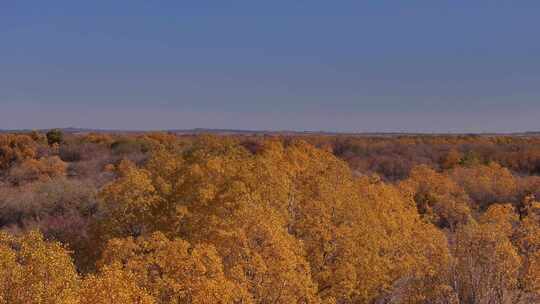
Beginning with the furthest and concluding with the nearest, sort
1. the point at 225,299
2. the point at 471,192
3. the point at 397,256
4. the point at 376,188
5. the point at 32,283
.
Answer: the point at 471,192
the point at 376,188
the point at 397,256
the point at 225,299
the point at 32,283

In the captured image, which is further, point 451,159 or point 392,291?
point 451,159

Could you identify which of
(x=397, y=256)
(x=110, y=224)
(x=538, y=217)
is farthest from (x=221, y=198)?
(x=538, y=217)

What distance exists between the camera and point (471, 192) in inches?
1699

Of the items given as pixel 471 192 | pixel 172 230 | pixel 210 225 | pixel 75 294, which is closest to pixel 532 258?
pixel 210 225

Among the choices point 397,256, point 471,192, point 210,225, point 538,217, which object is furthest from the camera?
point 471,192

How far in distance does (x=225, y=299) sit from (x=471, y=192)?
3665 centimetres

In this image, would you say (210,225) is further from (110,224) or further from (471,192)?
(471,192)

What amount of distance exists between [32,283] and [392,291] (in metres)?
13.3

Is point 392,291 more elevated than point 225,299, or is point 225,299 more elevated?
point 225,299

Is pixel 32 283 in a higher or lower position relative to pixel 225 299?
higher

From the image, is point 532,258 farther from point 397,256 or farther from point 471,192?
point 471,192

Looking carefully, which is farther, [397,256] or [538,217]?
[397,256]

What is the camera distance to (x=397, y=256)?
60.8 feet

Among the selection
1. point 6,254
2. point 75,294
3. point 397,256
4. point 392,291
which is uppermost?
point 6,254
